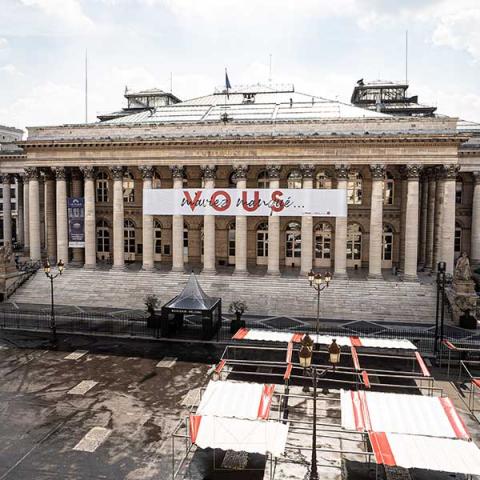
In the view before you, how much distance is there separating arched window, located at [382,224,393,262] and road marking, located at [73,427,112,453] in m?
32.4

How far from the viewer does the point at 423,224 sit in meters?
43.1

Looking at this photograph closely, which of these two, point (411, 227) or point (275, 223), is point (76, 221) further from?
point (411, 227)

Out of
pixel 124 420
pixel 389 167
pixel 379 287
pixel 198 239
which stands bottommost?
pixel 124 420

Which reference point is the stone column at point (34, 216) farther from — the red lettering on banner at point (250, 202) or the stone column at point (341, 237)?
the stone column at point (341, 237)

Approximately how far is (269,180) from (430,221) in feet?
49.7

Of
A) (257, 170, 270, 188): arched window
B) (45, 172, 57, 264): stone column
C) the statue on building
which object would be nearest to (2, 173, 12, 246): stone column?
(45, 172, 57, 264): stone column

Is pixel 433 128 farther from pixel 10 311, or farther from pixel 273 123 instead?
pixel 10 311

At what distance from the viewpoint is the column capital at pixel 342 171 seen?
37.4m

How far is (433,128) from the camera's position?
3638 cm

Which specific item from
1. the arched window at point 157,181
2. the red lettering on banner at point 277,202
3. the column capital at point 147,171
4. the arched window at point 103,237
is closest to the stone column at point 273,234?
the red lettering on banner at point 277,202

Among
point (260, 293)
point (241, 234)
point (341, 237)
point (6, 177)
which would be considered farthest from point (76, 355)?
point (6, 177)

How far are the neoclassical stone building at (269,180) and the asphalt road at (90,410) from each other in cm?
1661

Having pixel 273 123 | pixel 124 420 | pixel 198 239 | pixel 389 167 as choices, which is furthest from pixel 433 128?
pixel 124 420

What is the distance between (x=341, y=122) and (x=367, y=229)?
10122 mm
